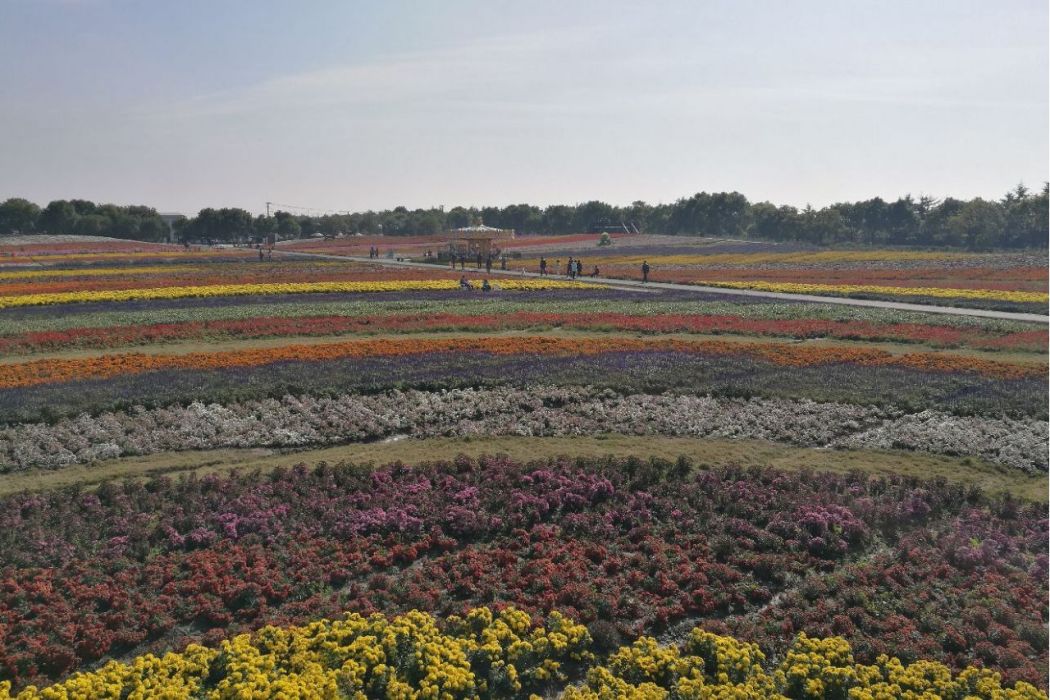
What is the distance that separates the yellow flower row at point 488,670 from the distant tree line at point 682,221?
88.0m

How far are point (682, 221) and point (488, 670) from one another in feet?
415

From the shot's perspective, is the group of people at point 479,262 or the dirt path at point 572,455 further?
the group of people at point 479,262

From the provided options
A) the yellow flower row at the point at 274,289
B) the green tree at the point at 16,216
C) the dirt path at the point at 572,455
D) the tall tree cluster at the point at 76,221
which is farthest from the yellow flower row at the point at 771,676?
the green tree at the point at 16,216

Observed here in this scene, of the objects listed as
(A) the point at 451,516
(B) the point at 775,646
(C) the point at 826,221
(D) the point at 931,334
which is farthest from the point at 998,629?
(C) the point at 826,221

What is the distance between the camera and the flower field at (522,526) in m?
8.00

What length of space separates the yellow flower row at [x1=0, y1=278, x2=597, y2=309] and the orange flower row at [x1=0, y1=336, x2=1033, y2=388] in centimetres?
1584

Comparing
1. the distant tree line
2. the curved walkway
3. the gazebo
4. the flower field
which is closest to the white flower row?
the flower field

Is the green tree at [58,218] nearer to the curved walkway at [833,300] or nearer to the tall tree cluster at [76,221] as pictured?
the tall tree cluster at [76,221]

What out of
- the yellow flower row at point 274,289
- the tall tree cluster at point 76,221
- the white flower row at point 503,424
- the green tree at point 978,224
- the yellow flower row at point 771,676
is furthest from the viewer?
the tall tree cluster at point 76,221

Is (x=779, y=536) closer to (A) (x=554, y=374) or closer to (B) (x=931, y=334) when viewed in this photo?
(A) (x=554, y=374)

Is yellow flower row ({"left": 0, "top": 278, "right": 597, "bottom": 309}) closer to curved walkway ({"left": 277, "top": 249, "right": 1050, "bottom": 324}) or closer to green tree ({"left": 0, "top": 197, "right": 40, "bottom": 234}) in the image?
curved walkway ({"left": 277, "top": 249, "right": 1050, "bottom": 324})

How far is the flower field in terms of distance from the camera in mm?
8000

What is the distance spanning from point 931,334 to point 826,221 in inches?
3342

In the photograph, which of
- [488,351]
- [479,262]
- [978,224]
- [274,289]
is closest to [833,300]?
[488,351]
